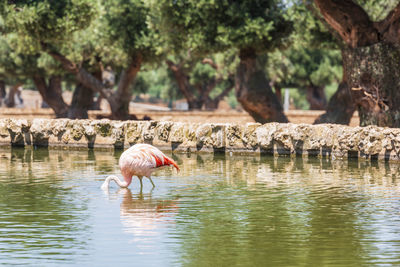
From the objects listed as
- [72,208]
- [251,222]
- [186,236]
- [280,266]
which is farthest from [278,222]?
[72,208]

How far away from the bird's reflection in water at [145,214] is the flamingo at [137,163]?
252mm

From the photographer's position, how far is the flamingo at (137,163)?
12.2 meters

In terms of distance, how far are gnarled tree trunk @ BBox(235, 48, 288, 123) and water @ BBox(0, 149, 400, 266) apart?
13241mm

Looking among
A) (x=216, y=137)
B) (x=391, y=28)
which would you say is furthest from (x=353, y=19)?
(x=216, y=137)

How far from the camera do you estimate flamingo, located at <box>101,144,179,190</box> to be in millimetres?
12219

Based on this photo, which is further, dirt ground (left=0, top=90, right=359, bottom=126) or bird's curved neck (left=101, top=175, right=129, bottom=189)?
dirt ground (left=0, top=90, right=359, bottom=126)

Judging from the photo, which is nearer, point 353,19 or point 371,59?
point 371,59

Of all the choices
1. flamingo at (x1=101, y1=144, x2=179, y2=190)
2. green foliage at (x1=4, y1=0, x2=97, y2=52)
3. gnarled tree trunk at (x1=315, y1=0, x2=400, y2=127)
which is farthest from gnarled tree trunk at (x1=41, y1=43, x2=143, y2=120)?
flamingo at (x1=101, y1=144, x2=179, y2=190)

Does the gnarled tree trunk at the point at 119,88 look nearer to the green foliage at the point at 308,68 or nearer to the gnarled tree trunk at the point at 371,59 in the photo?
the gnarled tree trunk at the point at 371,59

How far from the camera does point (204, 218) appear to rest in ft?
31.4

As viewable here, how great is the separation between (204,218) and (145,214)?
2.80ft

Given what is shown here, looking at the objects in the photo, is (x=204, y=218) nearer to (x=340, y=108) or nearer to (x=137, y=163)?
(x=137, y=163)

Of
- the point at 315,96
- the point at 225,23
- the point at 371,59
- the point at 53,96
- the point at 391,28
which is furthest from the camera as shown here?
the point at 315,96

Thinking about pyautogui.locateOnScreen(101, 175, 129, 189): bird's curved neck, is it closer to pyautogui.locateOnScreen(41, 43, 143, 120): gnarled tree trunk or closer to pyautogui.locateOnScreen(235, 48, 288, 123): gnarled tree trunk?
pyautogui.locateOnScreen(235, 48, 288, 123): gnarled tree trunk
